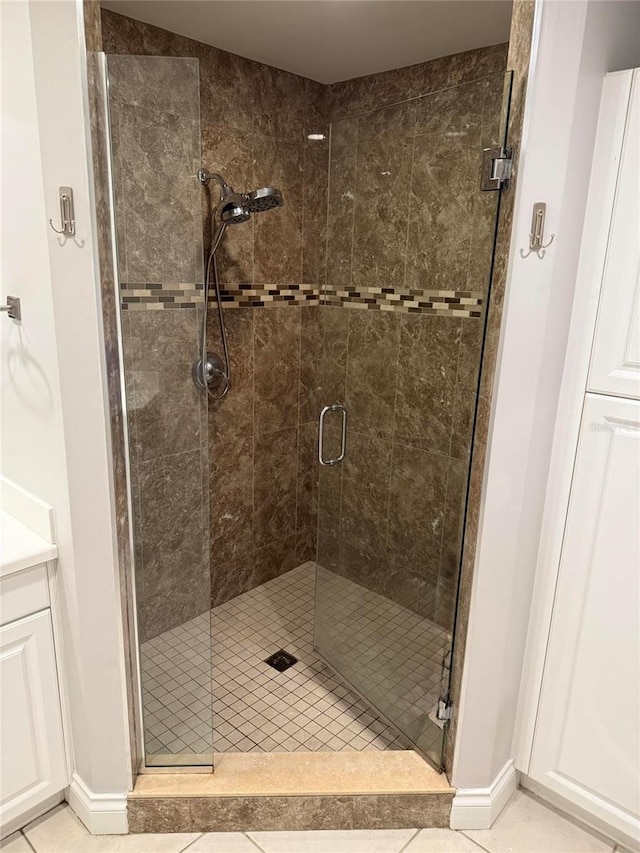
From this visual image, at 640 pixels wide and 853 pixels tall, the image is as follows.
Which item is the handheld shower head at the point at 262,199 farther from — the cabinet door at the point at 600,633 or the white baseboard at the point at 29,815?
the white baseboard at the point at 29,815

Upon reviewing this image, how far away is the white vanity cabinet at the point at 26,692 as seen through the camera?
1.48 metres

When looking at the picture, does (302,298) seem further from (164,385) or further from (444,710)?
(444,710)

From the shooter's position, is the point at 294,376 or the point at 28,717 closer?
the point at 28,717

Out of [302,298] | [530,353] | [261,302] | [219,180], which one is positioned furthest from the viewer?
[302,298]

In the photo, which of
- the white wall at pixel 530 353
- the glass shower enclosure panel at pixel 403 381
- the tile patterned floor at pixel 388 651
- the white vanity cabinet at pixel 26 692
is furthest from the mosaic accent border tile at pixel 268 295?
the white wall at pixel 530 353

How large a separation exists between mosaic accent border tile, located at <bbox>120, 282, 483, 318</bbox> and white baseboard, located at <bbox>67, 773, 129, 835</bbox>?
1373 millimetres

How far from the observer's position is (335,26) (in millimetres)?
2020

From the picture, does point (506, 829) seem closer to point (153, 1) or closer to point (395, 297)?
point (395, 297)

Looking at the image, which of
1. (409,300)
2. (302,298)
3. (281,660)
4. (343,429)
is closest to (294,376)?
(302,298)

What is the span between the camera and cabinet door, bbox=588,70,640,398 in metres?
1.34

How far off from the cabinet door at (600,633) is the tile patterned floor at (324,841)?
5.0 inches


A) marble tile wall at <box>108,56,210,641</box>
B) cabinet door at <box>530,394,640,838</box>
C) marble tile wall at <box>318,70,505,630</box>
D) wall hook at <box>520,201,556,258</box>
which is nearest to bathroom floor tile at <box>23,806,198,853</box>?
marble tile wall at <box>108,56,210,641</box>

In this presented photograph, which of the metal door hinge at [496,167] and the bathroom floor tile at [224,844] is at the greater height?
the metal door hinge at [496,167]

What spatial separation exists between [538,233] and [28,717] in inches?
70.8
